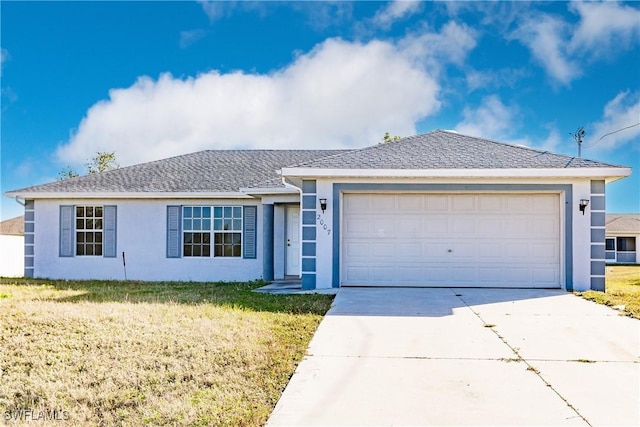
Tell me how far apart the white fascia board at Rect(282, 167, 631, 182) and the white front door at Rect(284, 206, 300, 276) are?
3362 millimetres

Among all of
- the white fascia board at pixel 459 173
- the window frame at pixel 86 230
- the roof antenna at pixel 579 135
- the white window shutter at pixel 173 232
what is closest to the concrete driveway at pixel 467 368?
the white fascia board at pixel 459 173

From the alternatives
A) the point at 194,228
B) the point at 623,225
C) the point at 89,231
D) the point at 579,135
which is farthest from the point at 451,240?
the point at 623,225

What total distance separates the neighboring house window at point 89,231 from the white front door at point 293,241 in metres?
5.51

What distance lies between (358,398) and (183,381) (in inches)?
67.6

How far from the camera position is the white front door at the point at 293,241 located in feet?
46.3

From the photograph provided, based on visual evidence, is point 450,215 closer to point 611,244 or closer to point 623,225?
point 611,244

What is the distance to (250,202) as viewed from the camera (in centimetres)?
1418

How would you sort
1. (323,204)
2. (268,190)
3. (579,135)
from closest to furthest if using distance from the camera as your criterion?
(323,204) → (268,190) → (579,135)

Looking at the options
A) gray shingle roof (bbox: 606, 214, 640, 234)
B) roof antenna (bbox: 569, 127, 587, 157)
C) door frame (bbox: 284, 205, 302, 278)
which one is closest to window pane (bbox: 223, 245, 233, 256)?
door frame (bbox: 284, 205, 302, 278)

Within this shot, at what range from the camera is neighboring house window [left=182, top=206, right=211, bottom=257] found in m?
14.3

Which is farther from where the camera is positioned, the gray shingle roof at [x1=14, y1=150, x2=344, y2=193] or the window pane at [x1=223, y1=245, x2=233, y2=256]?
the gray shingle roof at [x1=14, y1=150, x2=344, y2=193]

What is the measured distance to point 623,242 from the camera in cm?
3350

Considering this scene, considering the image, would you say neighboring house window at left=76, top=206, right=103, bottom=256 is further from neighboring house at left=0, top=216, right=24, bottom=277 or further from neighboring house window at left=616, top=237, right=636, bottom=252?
neighboring house window at left=616, top=237, right=636, bottom=252

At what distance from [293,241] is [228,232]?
187 cm
